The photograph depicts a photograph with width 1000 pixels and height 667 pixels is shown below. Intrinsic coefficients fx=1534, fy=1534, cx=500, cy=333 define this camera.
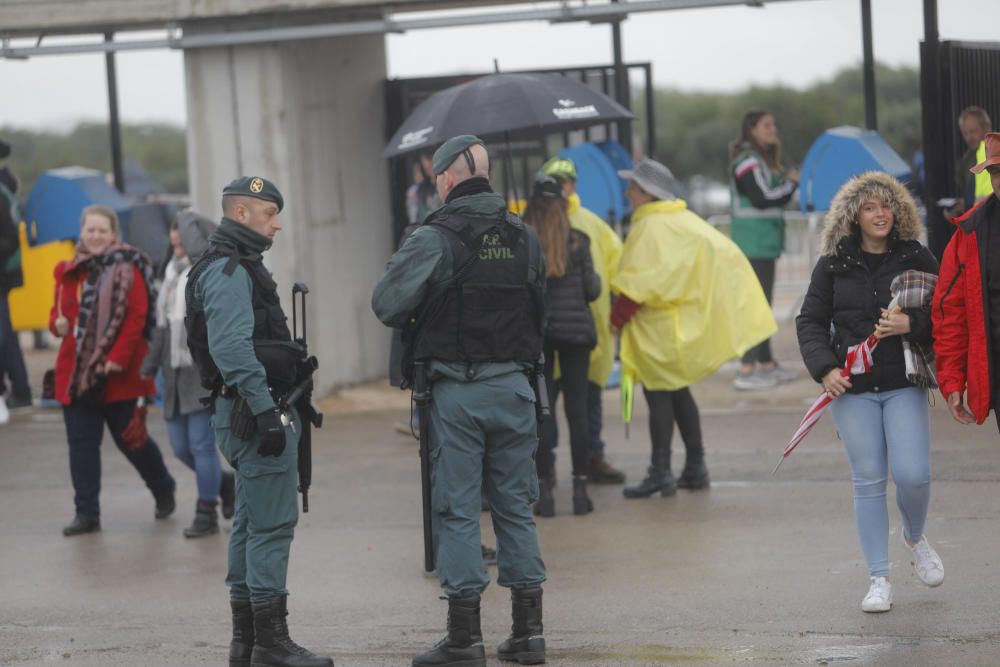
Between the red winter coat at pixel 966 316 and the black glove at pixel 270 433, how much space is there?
2.44 metres

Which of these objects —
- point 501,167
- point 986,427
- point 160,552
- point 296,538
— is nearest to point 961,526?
point 986,427

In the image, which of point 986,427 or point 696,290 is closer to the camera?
point 696,290

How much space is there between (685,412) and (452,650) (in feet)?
10.7

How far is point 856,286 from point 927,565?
113cm

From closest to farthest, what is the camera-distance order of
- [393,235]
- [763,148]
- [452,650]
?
[452,650] < [763,148] < [393,235]

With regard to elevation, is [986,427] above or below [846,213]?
below

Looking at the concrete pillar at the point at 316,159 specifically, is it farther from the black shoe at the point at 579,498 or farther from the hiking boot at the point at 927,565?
the hiking boot at the point at 927,565

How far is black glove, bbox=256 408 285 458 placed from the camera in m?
5.50

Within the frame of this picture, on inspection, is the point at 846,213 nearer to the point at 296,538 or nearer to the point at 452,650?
the point at 452,650

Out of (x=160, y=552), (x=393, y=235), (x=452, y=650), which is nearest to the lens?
(x=452, y=650)

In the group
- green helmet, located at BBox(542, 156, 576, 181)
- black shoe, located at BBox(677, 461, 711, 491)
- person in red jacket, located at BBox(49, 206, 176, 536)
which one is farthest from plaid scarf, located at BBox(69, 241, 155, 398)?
black shoe, located at BBox(677, 461, 711, 491)

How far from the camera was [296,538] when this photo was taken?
26.2ft

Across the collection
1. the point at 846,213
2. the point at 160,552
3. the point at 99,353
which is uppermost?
the point at 846,213

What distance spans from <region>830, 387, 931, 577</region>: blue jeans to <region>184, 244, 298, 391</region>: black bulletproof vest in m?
2.18
